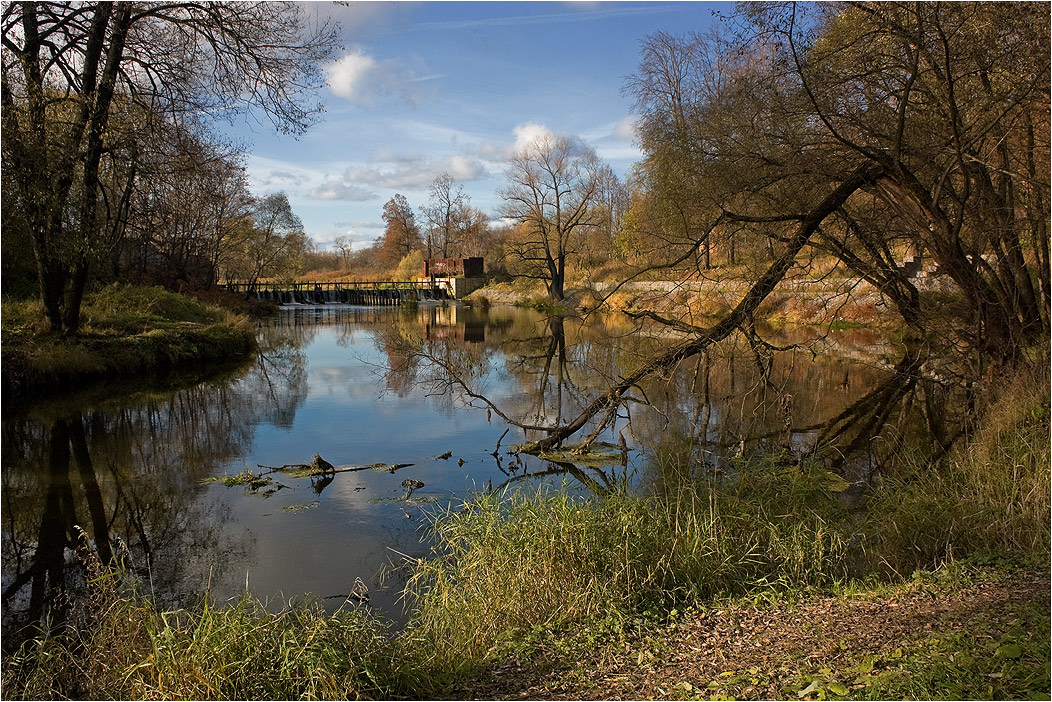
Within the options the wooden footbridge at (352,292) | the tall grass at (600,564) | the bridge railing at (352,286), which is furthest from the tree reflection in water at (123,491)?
the bridge railing at (352,286)

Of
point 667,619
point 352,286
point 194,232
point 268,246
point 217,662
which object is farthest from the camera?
point 352,286

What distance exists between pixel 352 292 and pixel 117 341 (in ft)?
124

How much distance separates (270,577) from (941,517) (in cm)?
552

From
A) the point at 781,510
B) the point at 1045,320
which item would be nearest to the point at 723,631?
the point at 781,510

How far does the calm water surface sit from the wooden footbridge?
103 ft

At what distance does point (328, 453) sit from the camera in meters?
10.5

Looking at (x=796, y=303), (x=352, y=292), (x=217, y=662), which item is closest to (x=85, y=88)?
(x=217, y=662)

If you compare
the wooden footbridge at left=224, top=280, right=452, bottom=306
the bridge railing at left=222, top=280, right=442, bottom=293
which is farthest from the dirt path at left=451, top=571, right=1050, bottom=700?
the bridge railing at left=222, top=280, right=442, bottom=293

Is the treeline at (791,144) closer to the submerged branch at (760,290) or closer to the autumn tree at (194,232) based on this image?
the submerged branch at (760,290)

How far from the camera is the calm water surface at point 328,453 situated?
645 centimetres

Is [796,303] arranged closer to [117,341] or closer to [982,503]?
[117,341]

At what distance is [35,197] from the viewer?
453 inches

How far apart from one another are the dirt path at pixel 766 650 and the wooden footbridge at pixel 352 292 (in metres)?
44.8

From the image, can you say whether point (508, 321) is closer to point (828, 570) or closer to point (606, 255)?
point (606, 255)
